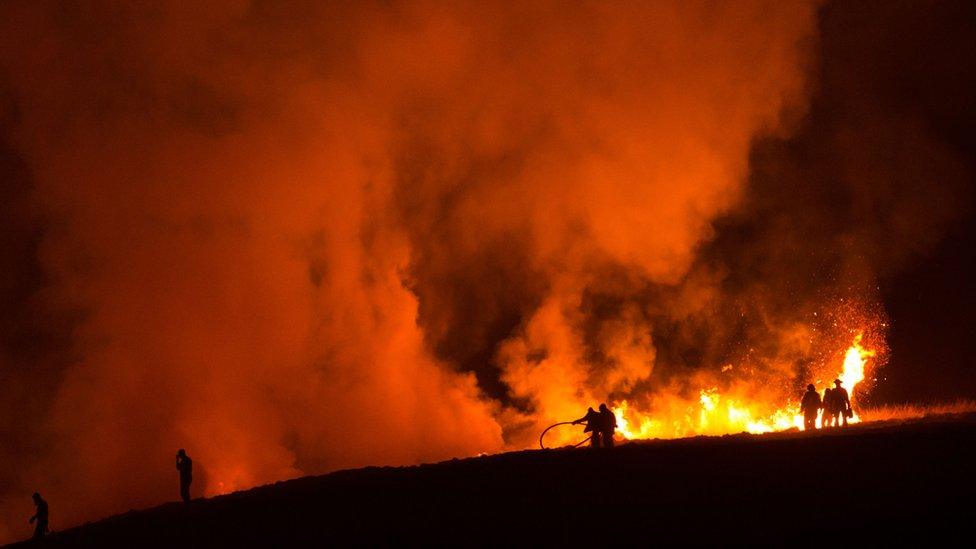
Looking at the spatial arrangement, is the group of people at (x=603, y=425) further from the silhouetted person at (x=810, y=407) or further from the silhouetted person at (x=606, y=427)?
the silhouetted person at (x=810, y=407)

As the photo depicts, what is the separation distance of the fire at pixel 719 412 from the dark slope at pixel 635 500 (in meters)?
15.3

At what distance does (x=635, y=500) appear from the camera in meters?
14.8

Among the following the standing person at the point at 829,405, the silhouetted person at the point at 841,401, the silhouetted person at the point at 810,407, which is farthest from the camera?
the silhouetted person at the point at 810,407

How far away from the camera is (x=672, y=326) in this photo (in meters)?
45.3

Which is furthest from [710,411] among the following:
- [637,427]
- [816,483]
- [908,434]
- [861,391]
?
[816,483]

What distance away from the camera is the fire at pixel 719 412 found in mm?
36000

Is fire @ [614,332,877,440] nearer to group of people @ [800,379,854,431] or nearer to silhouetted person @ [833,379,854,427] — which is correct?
group of people @ [800,379,854,431]

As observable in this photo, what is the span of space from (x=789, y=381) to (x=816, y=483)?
2703 centimetres

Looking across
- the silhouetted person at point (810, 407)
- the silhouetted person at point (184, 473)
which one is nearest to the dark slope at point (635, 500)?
the silhouetted person at point (184, 473)

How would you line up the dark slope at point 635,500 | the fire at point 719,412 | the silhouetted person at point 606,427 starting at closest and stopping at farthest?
the dark slope at point 635,500
the silhouetted person at point 606,427
the fire at point 719,412

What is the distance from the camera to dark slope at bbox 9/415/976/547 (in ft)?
41.7

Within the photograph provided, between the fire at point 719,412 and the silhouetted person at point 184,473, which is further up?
the fire at point 719,412

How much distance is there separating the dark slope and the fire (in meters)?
15.3

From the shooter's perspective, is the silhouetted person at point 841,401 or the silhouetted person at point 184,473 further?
the silhouetted person at point 841,401
